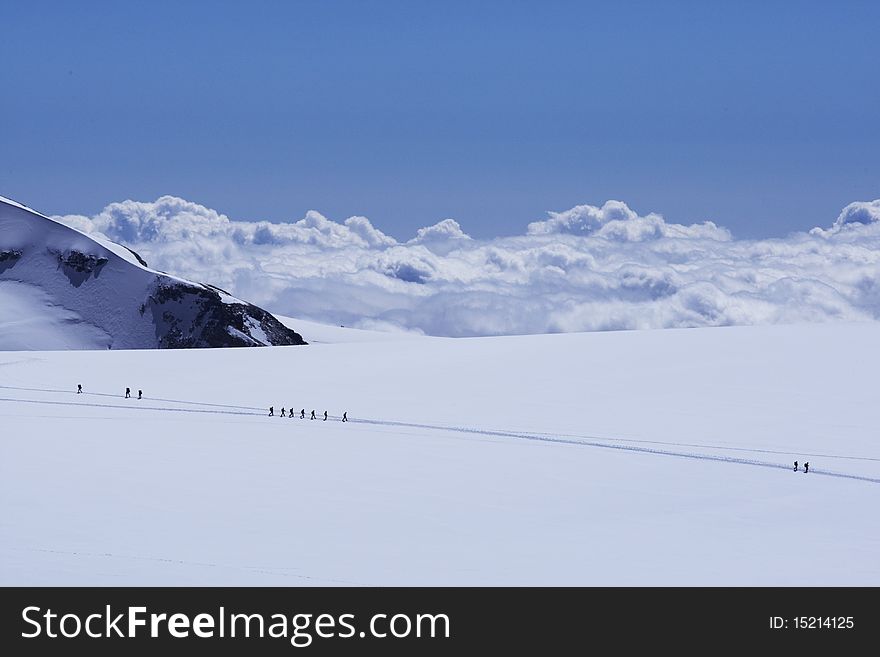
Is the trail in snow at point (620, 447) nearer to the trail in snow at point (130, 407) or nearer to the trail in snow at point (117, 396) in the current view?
the trail in snow at point (130, 407)

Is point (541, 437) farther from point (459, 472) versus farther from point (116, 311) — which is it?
point (116, 311)

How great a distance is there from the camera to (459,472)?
33031mm

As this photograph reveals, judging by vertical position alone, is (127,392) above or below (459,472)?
above

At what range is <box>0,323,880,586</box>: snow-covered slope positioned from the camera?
2172 cm

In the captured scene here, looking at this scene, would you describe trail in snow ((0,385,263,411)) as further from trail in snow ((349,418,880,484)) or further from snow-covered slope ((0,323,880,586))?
trail in snow ((349,418,880,484))

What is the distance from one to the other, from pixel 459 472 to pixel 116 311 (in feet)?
557

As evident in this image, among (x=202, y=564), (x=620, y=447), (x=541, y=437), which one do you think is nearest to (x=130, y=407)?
(x=541, y=437)

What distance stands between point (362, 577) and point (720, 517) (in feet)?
39.8

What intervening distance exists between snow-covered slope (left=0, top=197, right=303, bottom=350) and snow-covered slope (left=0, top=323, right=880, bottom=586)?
11764cm

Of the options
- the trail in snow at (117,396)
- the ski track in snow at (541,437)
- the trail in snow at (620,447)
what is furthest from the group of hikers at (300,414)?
the trail in snow at (117,396)

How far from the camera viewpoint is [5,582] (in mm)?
19062

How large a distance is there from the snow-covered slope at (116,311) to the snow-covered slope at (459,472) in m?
118

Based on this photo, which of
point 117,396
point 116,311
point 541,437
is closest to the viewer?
point 541,437

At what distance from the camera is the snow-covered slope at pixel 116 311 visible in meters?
178
